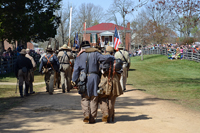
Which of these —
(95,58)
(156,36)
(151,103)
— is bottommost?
(151,103)

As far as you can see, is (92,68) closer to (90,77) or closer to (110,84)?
(90,77)

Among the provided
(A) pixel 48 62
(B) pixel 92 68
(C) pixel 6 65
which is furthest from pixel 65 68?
(C) pixel 6 65

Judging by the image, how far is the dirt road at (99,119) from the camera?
252 inches

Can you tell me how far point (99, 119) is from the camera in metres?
7.49

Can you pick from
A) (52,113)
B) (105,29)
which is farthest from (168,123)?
(105,29)

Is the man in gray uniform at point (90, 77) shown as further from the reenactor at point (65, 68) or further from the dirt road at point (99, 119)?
the reenactor at point (65, 68)

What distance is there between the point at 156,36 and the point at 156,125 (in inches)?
2047

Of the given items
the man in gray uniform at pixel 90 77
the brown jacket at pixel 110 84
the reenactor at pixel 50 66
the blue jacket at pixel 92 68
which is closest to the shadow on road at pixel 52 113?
the man in gray uniform at pixel 90 77

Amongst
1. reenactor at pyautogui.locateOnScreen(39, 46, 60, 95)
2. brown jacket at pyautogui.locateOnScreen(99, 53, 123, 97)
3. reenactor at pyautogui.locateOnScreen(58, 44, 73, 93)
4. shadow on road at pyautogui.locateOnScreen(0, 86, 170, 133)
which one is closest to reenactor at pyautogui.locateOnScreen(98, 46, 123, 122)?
brown jacket at pyautogui.locateOnScreen(99, 53, 123, 97)

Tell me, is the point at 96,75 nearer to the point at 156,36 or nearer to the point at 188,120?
the point at 188,120

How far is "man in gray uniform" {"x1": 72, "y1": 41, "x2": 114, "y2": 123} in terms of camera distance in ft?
22.5

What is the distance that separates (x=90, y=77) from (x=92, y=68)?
22cm

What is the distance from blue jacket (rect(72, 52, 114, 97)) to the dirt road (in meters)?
0.89

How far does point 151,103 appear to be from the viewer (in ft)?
33.4
